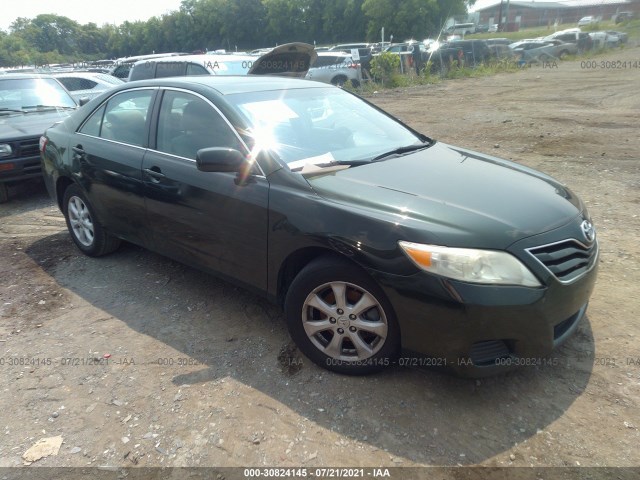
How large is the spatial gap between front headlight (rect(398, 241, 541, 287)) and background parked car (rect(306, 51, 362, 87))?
55.7 feet

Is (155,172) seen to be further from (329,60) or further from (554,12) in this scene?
(554,12)

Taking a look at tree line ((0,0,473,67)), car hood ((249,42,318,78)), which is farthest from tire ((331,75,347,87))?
tree line ((0,0,473,67))

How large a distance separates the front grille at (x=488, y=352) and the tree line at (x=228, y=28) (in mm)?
60071

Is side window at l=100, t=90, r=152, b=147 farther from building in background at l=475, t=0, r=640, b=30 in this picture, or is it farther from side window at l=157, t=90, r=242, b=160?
building in background at l=475, t=0, r=640, b=30

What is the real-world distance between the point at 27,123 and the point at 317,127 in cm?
508

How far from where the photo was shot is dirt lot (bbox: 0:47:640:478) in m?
2.42

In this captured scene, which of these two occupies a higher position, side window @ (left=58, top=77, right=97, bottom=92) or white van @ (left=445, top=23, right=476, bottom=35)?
white van @ (left=445, top=23, right=476, bottom=35)

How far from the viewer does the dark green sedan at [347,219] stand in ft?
8.05

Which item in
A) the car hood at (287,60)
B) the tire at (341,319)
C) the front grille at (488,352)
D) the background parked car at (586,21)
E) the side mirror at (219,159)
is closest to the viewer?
the front grille at (488,352)

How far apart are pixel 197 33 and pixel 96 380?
9488cm

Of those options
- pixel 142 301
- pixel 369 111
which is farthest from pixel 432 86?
pixel 142 301

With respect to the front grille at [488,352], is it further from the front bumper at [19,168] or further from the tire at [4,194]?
the tire at [4,194]

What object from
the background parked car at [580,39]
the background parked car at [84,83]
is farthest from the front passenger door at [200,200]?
the background parked car at [580,39]

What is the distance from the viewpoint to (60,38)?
83.8m
